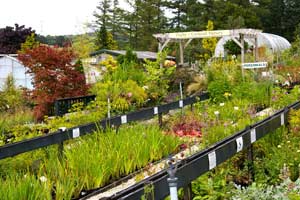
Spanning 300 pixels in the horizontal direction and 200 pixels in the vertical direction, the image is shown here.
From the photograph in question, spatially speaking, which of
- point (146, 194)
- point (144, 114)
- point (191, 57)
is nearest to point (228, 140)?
point (146, 194)

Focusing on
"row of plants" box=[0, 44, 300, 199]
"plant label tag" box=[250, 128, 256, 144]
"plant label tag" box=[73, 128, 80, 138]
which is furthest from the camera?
"plant label tag" box=[73, 128, 80, 138]

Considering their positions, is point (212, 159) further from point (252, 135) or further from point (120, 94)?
point (120, 94)

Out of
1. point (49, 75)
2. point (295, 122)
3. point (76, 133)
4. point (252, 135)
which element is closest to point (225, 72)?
point (49, 75)

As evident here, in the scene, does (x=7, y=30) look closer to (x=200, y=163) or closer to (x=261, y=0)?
(x=261, y=0)

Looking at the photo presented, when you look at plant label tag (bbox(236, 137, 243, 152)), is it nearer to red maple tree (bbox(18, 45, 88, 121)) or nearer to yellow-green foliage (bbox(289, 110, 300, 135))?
yellow-green foliage (bbox(289, 110, 300, 135))

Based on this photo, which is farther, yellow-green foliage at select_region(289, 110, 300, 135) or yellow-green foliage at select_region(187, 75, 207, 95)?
yellow-green foliage at select_region(187, 75, 207, 95)

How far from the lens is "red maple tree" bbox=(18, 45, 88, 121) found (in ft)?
36.9

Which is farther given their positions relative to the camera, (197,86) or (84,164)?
(197,86)

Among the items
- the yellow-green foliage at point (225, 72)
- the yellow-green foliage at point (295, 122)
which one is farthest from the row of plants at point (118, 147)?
the yellow-green foliage at point (225, 72)

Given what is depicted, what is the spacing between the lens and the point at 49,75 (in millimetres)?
11312

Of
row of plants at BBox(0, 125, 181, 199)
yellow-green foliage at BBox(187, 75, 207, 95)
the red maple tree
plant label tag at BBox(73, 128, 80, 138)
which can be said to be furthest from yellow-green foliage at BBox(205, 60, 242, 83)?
plant label tag at BBox(73, 128, 80, 138)

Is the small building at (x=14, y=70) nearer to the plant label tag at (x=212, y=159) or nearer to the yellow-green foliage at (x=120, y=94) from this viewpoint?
the yellow-green foliage at (x=120, y=94)

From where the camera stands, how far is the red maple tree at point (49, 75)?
36.9ft

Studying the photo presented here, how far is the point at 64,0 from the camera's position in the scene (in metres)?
22.0
